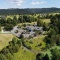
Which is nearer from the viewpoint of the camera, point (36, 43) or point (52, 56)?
point (52, 56)

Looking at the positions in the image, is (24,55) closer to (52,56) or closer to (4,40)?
(52,56)

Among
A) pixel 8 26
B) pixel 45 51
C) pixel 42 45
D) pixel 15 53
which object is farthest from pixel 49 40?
pixel 8 26

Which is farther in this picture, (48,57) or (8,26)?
(8,26)

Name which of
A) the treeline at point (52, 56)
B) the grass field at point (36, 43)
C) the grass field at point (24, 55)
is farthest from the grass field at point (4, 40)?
the treeline at point (52, 56)

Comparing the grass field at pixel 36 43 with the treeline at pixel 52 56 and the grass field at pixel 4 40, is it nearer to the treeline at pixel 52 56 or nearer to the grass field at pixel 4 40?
the treeline at pixel 52 56

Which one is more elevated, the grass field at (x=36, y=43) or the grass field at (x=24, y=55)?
the grass field at (x=36, y=43)

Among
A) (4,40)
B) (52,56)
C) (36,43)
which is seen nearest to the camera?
(52,56)

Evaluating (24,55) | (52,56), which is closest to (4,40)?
(24,55)

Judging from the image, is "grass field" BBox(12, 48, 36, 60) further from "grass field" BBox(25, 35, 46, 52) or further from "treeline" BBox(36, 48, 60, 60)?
"grass field" BBox(25, 35, 46, 52)

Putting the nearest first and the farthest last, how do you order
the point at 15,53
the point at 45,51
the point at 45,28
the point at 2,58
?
the point at 2,58, the point at 15,53, the point at 45,51, the point at 45,28

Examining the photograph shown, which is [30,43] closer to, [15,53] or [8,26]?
[15,53]

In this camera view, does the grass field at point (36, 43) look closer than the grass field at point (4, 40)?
Yes
